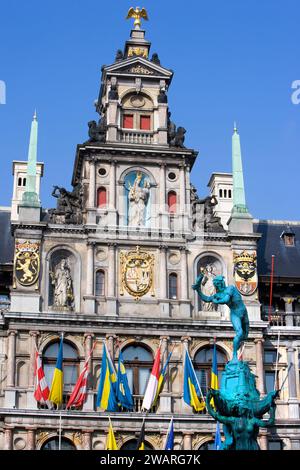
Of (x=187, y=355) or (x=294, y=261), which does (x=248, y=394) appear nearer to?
(x=187, y=355)

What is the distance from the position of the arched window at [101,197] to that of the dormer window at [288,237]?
1237cm

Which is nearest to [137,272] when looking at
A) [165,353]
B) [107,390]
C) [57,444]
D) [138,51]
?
[165,353]

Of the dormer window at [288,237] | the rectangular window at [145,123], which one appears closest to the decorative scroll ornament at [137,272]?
the rectangular window at [145,123]

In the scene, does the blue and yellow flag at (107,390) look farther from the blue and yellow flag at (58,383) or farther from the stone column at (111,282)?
the stone column at (111,282)

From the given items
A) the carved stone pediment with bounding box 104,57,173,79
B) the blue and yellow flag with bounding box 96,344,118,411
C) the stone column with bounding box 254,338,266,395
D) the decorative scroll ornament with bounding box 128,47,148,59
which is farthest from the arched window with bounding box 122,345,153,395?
the decorative scroll ornament with bounding box 128,47,148,59

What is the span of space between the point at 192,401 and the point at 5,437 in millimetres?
9596

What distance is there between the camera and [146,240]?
173 ft

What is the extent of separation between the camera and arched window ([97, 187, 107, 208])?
53688 millimetres

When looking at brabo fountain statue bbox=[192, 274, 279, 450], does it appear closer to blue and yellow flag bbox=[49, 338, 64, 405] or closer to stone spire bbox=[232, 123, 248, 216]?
blue and yellow flag bbox=[49, 338, 64, 405]

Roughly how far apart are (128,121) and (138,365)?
1461 centimetres

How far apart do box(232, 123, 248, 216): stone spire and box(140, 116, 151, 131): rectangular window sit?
5.13 metres

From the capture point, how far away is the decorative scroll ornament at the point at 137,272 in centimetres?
5192
